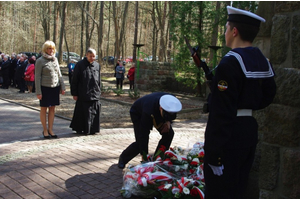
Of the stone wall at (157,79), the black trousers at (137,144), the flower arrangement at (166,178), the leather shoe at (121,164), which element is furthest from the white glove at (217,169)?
the stone wall at (157,79)

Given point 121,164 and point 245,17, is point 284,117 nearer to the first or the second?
point 245,17

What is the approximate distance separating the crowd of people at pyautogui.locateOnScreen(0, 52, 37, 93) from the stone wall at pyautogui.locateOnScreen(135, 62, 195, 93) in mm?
5961

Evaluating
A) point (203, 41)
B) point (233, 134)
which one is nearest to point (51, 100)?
point (233, 134)

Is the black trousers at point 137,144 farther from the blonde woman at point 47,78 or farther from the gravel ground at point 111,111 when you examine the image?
the gravel ground at point 111,111

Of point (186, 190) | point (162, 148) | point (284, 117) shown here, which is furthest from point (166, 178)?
point (284, 117)

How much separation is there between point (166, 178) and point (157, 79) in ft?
52.0

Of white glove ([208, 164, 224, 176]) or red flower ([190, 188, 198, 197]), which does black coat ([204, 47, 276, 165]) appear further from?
red flower ([190, 188, 198, 197])

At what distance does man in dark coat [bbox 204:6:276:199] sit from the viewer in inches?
96.5

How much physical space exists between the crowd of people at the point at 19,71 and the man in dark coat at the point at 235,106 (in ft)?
47.6

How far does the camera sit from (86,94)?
746cm

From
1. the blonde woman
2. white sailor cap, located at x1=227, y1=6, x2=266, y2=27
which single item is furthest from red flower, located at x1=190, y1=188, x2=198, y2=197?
the blonde woman

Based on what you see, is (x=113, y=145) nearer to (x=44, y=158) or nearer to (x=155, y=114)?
(x=44, y=158)

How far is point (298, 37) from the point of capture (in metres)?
2.89

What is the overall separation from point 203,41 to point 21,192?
13899mm
